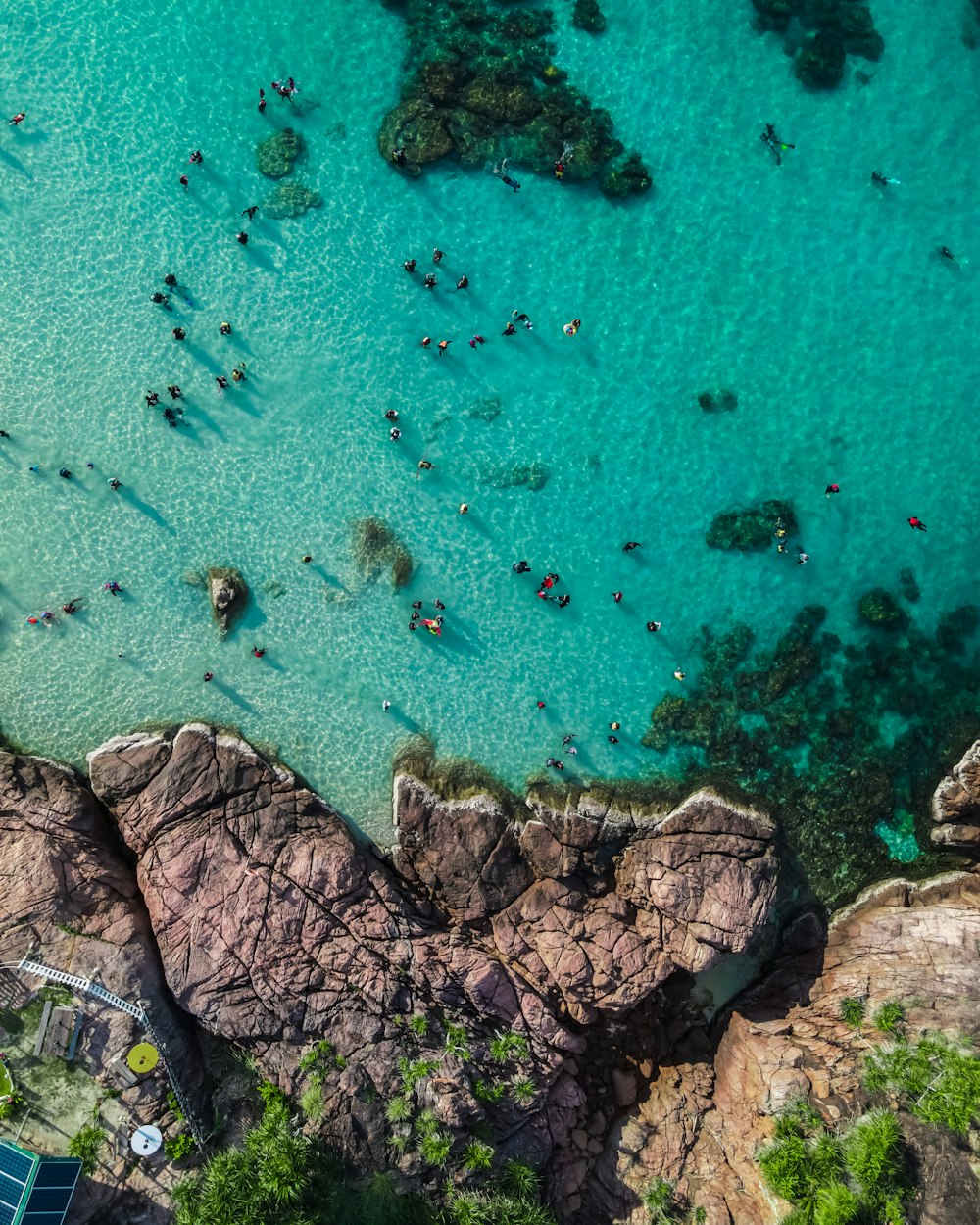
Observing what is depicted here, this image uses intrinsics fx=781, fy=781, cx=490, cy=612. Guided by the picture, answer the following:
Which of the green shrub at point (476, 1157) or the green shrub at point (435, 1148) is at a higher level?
the green shrub at point (435, 1148)

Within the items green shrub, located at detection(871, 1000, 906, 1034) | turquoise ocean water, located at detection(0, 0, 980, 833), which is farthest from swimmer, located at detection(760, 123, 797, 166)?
green shrub, located at detection(871, 1000, 906, 1034)

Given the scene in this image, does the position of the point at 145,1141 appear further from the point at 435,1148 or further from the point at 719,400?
the point at 719,400

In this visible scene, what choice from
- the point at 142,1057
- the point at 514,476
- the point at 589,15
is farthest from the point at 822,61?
the point at 142,1057

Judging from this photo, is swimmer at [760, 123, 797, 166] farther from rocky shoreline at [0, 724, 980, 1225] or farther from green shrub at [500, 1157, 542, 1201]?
green shrub at [500, 1157, 542, 1201]

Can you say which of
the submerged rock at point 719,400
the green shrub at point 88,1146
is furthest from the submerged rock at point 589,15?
the green shrub at point 88,1146

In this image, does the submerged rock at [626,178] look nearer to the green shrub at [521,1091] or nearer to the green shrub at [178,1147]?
the green shrub at [521,1091]

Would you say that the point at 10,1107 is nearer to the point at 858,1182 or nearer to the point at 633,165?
the point at 858,1182
